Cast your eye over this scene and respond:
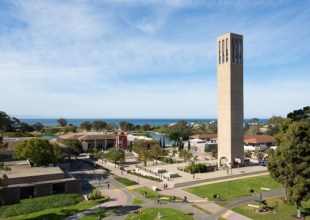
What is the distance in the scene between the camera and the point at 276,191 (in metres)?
46.0

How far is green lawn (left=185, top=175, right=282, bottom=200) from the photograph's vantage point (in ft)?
147

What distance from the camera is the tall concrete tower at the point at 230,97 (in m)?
66.7

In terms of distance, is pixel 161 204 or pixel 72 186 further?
pixel 72 186

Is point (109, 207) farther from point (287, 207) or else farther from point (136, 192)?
point (287, 207)

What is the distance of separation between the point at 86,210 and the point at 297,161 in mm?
26477

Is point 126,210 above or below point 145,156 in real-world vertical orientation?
below

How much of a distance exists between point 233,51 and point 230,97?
35.1 feet

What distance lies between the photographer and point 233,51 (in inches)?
2653

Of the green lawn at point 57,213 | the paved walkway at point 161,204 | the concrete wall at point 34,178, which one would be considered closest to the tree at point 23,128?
the concrete wall at point 34,178

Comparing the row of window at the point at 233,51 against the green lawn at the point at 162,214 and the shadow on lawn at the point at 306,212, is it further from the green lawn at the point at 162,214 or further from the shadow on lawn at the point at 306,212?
the green lawn at the point at 162,214

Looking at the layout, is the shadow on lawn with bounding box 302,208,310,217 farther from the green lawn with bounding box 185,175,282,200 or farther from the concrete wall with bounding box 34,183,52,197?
the concrete wall with bounding box 34,183,52,197

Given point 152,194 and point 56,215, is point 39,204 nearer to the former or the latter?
point 56,215

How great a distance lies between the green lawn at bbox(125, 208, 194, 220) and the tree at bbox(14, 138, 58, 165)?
2648 centimetres

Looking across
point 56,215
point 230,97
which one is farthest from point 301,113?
point 56,215
